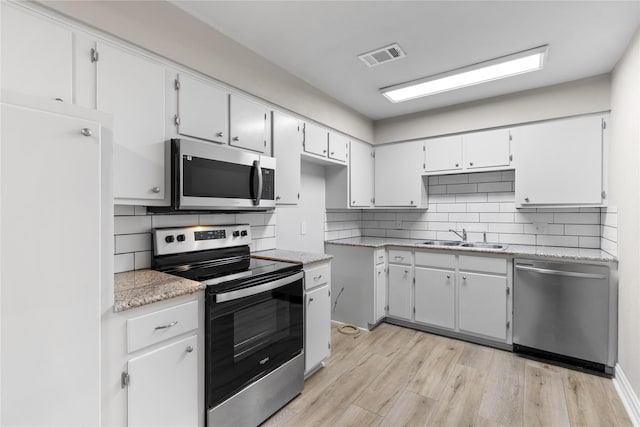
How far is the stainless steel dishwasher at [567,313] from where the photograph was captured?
8.00ft

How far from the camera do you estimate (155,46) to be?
1.77 metres

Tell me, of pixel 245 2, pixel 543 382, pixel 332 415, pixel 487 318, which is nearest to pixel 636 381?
pixel 543 382

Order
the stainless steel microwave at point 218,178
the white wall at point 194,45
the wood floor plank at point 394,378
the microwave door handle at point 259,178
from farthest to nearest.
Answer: the microwave door handle at point 259,178
the wood floor plank at point 394,378
the stainless steel microwave at point 218,178
the white wall at point 194,45

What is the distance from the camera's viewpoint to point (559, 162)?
2.88 metres

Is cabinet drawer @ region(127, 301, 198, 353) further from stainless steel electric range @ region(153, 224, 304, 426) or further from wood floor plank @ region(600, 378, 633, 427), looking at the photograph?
wood floor plank @ region(600, 378, 633, 427)

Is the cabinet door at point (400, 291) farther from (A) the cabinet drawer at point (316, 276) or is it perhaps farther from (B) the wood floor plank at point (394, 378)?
(A) the cabinet drawer at point (316, 276)

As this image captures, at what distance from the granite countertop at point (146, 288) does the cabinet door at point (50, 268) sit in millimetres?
164

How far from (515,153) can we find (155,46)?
3188mm

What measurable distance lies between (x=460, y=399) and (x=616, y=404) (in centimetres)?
102

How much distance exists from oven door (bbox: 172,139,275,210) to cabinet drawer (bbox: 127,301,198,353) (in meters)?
0.62

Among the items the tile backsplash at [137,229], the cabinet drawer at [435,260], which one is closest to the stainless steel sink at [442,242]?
the cabinet drawer at [435,260]


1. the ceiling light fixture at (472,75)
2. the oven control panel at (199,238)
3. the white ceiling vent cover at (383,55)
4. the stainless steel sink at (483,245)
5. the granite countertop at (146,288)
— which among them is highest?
the white ceiling vent cover at (383,55)

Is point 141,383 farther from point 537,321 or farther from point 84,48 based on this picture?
point 537,321

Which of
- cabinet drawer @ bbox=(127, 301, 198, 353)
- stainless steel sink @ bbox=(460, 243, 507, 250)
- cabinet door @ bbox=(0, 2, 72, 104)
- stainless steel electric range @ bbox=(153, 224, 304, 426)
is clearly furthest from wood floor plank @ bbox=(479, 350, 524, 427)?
cabinet door @ bbox=(0, 2, 72, 104)
